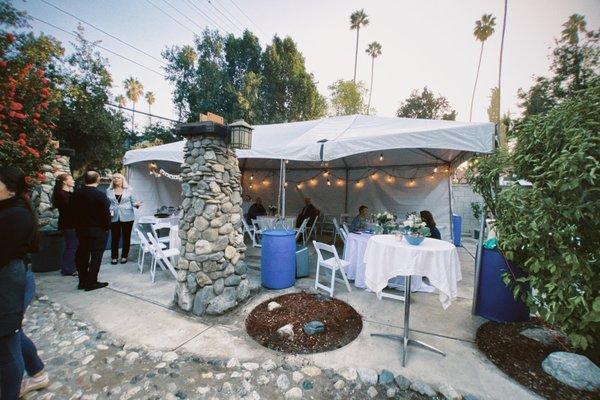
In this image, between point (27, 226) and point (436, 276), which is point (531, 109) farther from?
point (27, 226)

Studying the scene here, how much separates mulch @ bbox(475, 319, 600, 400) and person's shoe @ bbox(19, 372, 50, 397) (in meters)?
3.96

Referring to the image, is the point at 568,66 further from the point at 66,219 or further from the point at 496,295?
the point at 66,219

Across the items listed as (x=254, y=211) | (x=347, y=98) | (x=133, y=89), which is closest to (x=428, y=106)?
(x=347, y=98)

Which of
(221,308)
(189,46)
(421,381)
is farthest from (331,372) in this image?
(189,46)

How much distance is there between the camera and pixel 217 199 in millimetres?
3469

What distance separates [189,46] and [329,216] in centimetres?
1632

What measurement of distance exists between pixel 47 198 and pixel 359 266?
6.48 metres

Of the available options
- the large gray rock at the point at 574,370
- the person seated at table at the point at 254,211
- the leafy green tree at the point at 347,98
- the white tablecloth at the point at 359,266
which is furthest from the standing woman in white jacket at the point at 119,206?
the leafy green tree at the point at 347,98

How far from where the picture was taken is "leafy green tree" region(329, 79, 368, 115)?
2638cm

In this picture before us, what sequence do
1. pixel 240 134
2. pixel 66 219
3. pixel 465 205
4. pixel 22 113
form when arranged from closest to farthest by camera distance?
pixel 240 134
pixel 22 113
pixel 66 219
pixel 465 205

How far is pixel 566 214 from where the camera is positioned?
195cm

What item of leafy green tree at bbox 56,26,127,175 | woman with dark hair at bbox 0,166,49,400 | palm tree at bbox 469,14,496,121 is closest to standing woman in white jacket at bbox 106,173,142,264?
woman with dark hair at bbox 0,166,49,400

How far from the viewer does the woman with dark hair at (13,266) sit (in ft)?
5.25

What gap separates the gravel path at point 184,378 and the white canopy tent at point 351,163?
3168mm
